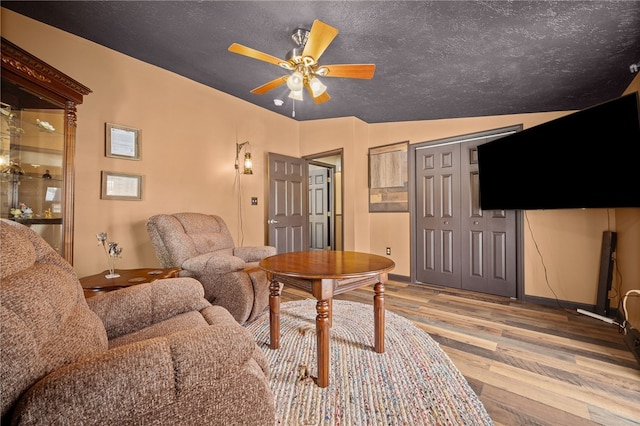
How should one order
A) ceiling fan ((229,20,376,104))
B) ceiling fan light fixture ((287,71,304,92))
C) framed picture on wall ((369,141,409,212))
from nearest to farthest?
1. ceiling fan ((229,20,376,104))
2. ceiling fan light fixture ((287,71,304,92))
3. framed picture on wall ((369,141,409,212))

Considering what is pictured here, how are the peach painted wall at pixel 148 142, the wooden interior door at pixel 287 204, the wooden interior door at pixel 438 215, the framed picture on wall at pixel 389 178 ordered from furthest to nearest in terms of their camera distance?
the wooden interior door at pixel 287 204 < the framed picture on wall at pixel 389 178 < the wooden interior door at pixel 438 215 < the peach painted wall at pixel 148 142

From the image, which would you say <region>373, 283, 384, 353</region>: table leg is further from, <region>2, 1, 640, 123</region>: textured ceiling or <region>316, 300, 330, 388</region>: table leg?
<region>2, 1, 640, 123</region>: textured ceiling

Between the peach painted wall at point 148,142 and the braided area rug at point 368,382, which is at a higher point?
the peach painted wall at point 148,142

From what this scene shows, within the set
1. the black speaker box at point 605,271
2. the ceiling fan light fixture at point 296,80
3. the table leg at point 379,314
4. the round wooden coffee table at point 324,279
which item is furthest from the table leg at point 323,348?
the black speaker box at point 605,271

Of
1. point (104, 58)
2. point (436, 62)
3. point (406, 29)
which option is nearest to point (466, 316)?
point (436, 62)

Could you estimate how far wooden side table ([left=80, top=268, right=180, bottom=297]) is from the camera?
167 centimetres

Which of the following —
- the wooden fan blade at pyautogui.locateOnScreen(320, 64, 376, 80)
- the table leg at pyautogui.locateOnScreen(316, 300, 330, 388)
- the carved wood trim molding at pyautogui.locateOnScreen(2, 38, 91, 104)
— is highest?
the wooden fan blade at pyautogui.locateOnScreen(320, 64, 376, 80)

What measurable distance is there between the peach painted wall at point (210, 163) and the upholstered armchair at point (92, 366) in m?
1.79

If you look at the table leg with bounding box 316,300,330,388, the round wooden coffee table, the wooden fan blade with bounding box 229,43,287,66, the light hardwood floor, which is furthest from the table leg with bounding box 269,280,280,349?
the wooden fan blade with bounding box 229,43,287,66

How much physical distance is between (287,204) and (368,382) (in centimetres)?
291

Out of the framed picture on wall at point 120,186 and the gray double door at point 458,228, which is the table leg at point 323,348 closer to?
the framed picture on wall at point 120,186

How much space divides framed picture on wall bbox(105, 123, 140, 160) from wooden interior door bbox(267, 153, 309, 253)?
1653mm

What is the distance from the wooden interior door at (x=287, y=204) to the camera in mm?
3865

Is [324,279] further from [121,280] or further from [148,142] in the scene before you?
[148,142]
